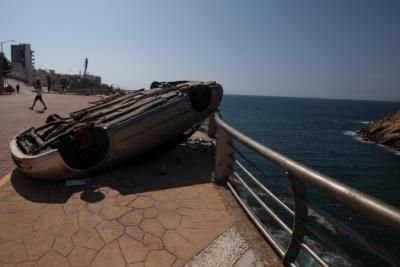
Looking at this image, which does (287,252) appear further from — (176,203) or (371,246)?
(176,203)

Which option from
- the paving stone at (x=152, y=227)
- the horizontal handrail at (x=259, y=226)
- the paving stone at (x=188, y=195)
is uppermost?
the horizontal handrail at (x=259, y=226)

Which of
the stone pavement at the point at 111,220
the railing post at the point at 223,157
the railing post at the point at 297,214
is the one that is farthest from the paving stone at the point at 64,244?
the railing post at the point at 223,157

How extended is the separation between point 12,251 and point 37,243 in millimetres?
257

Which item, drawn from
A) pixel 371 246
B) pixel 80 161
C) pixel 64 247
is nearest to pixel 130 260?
pixel 64 247

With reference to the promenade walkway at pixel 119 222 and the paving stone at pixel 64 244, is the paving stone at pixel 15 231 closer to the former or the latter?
the promenade walkway at pixel 119 222

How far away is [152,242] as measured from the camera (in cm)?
356

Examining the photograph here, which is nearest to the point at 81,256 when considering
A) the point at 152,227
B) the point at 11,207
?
the point at 152,227

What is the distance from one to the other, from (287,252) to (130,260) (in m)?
1.72

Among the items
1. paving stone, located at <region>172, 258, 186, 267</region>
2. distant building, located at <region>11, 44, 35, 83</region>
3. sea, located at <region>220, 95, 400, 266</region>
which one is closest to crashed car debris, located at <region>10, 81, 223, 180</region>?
sea, located at <region>220, 95, 400, 266</region>

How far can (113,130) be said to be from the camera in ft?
19.0

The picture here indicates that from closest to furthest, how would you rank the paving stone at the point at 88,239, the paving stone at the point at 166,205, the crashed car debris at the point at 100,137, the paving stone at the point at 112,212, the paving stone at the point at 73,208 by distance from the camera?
the paving stone at the point at 88,239
the paving stone at the point at 112,212
the paving stone at the point at 73,208
the paving stone at the point at 166,205
the crashed car debris at the point at 100,137

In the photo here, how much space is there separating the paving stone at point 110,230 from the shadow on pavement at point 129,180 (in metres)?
0.86

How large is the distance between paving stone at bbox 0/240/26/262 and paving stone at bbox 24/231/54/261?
60mm

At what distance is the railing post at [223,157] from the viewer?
16.3ft
